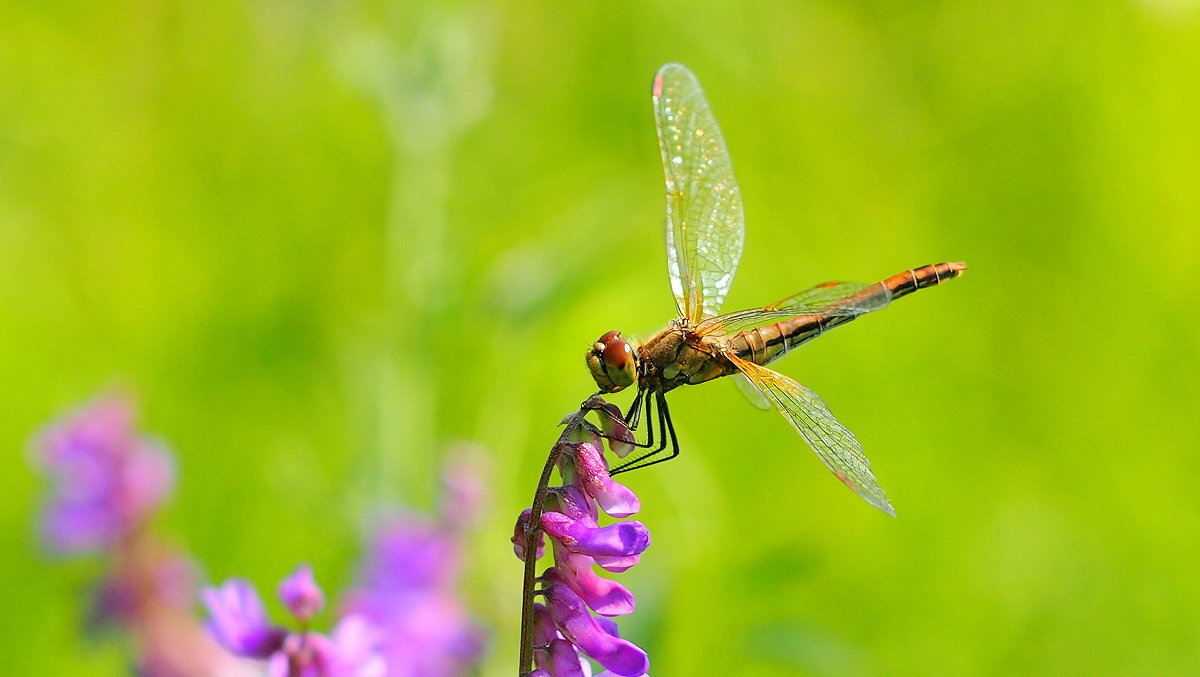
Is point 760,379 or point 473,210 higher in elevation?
point 473,210

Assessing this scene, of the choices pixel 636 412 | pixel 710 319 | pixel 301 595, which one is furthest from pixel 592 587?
pixel 710 319

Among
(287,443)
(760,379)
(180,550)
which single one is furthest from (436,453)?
(760,379)

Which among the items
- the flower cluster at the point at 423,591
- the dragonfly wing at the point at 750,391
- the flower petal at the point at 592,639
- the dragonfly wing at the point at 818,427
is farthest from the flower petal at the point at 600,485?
the dragonfly wing at the point at 750,391

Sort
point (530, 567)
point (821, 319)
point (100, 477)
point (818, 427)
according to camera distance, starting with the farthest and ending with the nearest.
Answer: point (821, 319) → point (100, 477) → point (818, 427) → point (530, 567)

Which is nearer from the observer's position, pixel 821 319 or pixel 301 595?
pixel 301 595

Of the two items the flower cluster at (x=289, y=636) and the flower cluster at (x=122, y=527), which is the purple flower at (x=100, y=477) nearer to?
the flower cluster at (x=122, y=527)

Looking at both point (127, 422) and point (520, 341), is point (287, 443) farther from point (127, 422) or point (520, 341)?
point (127, 422)

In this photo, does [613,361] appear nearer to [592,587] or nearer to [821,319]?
[592,587]
